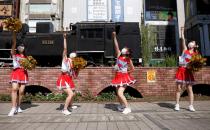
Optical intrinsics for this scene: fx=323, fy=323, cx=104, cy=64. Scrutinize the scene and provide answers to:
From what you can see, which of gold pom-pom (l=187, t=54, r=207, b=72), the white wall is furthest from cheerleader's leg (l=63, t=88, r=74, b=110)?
the white wall

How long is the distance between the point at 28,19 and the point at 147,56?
1756 cm

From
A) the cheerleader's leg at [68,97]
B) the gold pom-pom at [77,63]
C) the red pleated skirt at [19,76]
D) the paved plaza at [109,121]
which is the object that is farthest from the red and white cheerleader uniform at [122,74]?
the red pleated skirt at [19,76]

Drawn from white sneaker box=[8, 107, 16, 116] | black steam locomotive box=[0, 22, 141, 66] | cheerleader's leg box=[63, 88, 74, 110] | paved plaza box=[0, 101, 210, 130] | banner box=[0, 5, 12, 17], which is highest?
banner box=[0, 5, 12, 17]

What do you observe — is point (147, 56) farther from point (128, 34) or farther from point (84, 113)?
point (84, 113)

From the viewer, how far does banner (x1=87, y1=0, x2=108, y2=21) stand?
3516cm

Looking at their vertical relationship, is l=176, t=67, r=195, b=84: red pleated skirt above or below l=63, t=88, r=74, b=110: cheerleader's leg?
above

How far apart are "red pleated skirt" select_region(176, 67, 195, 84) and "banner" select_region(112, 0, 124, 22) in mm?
25478

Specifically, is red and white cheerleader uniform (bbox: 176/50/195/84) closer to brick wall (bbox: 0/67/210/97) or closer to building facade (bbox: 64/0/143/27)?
brick wall (bbox: 0/67/210/97)

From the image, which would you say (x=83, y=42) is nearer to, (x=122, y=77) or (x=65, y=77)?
(x=65, y=77)

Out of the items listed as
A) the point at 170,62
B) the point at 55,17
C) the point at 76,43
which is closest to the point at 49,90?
the point at 76,43

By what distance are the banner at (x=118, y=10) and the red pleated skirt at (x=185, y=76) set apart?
83.6ft

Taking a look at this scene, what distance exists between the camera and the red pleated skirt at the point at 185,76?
10180mm

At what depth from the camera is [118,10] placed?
117 feet

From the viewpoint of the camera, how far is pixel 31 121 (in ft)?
27.0
